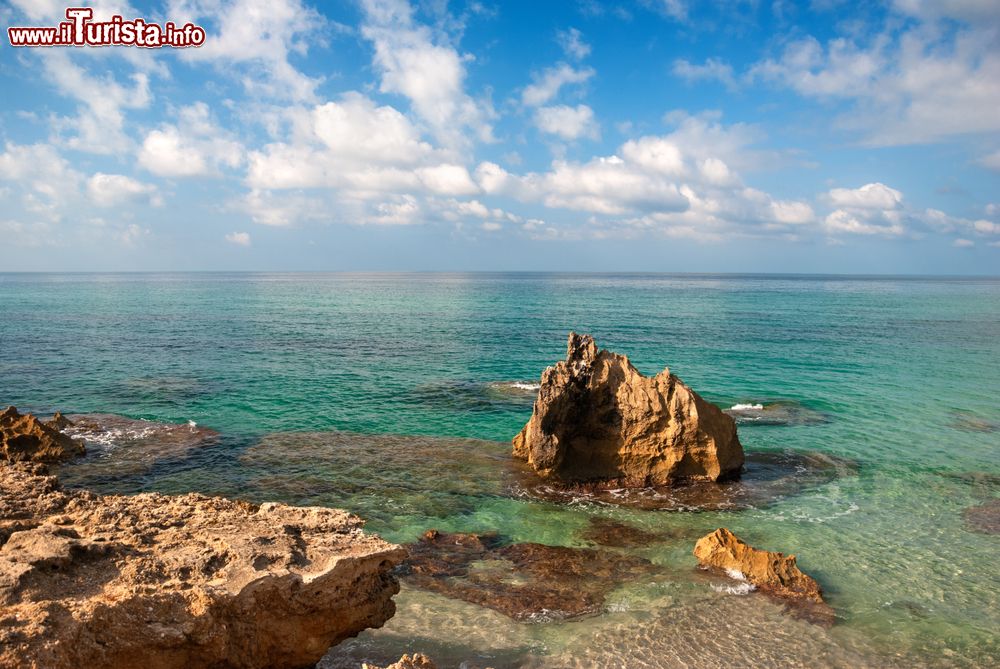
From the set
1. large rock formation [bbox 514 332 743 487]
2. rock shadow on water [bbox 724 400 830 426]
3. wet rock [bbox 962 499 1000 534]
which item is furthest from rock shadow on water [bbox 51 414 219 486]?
wet rock [bbox 962 499 1000 534]

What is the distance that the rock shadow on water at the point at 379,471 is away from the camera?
18.3 metres

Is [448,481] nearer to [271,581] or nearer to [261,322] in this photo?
[271,581]

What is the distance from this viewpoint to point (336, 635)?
27.7ft

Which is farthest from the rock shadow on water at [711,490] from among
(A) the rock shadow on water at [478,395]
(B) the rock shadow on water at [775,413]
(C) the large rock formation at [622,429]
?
(A) the rock shadow on water at [478,395]

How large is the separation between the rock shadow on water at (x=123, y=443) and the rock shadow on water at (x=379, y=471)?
2.72 m

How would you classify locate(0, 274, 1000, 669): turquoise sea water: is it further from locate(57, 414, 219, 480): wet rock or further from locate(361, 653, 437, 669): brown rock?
locate(361, 653, 437, 669): brown rock

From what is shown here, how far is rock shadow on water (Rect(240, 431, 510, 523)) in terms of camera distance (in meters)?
18.3

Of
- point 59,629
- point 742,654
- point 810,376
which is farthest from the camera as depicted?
point 810,376

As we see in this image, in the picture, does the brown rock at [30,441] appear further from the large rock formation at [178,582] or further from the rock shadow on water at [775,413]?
the rock shadow on water at [775,413]

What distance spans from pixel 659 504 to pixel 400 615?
958 centimetres

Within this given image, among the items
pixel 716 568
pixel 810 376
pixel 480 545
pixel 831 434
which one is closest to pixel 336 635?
pixel 480 545

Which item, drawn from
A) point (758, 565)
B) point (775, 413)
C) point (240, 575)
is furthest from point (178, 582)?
point (775, 413)

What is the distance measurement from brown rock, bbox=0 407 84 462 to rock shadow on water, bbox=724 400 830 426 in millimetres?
26794

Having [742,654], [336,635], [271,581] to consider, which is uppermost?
[271,581]
